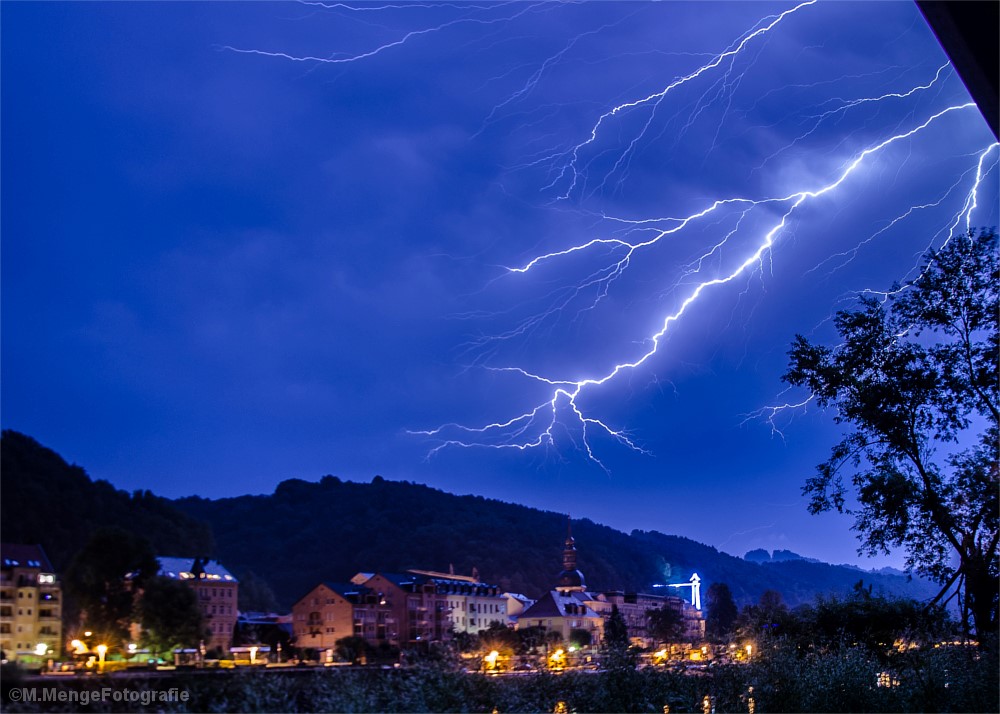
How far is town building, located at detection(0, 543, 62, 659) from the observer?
9.36 meters

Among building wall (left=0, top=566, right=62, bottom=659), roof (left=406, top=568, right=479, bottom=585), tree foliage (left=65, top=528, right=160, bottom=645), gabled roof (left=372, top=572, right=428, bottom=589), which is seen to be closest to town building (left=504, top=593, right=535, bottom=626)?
roof (left=406, top=568, right=479, bottom=585)

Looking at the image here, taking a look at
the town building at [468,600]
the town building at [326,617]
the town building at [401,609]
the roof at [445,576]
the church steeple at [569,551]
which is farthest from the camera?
the church steeple at [569,551]

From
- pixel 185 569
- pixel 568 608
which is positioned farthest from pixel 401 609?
pixel 568 608

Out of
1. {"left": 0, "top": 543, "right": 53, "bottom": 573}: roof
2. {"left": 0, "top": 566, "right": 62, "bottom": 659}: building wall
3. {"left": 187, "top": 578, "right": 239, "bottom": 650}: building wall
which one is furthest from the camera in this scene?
{"left": 187, "top": 578, "right": 239, "bottom": 650}: building wall

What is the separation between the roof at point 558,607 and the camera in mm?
37744

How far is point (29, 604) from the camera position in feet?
32.1

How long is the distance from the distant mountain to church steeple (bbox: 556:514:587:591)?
1226 inches

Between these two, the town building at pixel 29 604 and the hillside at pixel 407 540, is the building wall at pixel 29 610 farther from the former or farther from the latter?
the hillside at pixel 407 540

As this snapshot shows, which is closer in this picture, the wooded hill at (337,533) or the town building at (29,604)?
the town building at (29,604)

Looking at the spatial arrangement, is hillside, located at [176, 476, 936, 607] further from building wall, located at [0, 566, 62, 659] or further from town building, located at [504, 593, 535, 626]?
building wall, located at [0, 566, 62, 659]

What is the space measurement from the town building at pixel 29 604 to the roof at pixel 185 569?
2.42 metres

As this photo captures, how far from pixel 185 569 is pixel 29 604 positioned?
3.72m

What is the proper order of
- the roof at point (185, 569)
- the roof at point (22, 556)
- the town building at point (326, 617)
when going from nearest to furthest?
the roof at point (22, 556), the roof at point (185, 569), the town building at point (326, 617)

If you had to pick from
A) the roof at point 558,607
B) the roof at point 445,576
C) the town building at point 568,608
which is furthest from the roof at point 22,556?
the roof at point 558,607
